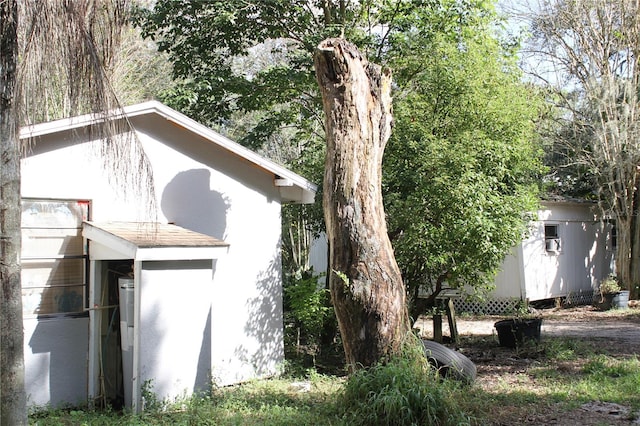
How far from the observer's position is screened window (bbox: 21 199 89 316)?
7.84m

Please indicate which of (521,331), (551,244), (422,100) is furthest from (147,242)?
(551,244)

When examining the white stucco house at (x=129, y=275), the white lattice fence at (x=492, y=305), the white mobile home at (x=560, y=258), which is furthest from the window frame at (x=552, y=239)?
the white stucco house at (x=129, y=275)

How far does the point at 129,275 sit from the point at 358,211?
3297 millimetres

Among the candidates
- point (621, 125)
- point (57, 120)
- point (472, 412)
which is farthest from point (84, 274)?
point (621, 125)

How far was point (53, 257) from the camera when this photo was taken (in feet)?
26.5

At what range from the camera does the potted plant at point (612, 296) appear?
17250 mm

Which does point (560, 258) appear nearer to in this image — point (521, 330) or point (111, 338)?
point (521, 330)

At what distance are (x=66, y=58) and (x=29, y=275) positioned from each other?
405 centimetres

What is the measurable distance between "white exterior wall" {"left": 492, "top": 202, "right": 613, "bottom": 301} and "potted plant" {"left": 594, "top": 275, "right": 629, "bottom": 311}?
1162 mm

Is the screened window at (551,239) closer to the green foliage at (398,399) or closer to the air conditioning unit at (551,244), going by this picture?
the air conditioning unit at (551,244)

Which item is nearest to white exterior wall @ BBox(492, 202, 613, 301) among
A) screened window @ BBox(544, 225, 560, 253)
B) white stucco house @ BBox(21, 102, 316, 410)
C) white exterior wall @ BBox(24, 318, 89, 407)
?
screened window @ BBox(544, 225, 560, 253)

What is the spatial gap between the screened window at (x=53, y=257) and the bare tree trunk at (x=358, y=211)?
341cm

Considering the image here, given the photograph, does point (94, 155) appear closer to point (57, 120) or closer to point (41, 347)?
point (57, 120)

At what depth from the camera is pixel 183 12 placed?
39.8ft
